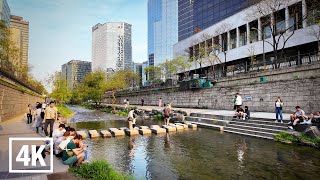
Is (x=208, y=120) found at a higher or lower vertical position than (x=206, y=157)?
higher

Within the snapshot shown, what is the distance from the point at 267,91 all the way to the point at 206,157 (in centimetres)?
1618

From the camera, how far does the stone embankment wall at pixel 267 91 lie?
67.8 ft

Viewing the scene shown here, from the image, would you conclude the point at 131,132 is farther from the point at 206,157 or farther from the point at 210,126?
the point at 206,157

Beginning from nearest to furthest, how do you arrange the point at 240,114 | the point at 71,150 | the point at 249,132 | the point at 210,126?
the point at 71,150
the point at 249,132
the point at 240,114
the point at 210,126

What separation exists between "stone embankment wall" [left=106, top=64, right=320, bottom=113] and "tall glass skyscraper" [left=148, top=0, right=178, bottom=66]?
13984cm

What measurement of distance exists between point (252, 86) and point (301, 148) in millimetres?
14636

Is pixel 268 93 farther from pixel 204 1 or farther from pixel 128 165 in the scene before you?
pixel 204 1

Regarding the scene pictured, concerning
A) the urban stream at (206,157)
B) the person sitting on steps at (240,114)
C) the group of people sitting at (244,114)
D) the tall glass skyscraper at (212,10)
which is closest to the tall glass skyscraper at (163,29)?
the tall glass skyscraper at (212,10)

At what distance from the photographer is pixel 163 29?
182 metres

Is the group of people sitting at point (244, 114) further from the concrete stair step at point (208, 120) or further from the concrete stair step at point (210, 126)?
the concrete stair step at point (210, 126)

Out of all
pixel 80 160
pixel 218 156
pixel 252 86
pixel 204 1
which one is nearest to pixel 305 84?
pixel 252 86

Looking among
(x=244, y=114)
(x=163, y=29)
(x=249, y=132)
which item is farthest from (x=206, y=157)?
(x=163, y=29)

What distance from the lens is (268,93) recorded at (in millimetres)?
24516

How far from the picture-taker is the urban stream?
29.1ft
